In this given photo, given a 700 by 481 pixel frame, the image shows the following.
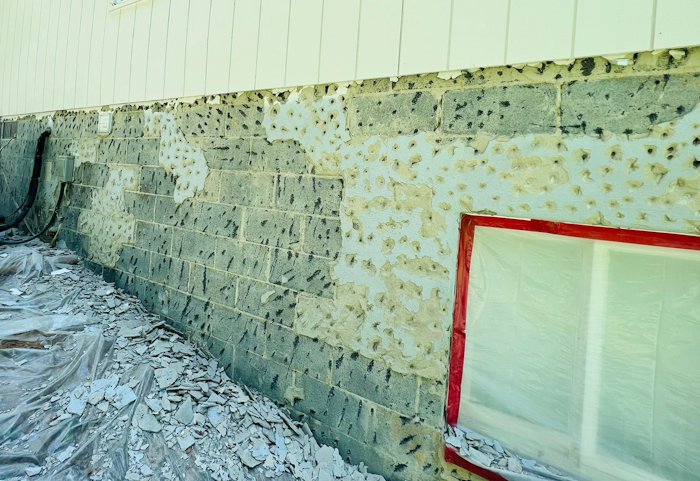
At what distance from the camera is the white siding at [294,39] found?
1.90 metres

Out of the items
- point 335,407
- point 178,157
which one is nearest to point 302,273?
point 335,407

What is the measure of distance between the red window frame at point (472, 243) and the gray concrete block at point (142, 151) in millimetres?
2976

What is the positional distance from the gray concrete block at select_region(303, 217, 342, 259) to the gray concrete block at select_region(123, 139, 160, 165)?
1.99m

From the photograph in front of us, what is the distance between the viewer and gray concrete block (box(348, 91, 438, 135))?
240 cm

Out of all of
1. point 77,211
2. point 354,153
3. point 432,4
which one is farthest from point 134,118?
point 432,4

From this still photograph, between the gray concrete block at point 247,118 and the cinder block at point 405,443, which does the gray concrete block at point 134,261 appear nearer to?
the gray concrete block at point 247,118

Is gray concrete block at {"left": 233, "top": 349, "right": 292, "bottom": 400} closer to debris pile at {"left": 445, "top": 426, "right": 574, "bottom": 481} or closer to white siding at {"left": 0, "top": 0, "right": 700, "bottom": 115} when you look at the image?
debris pile at {"left": 445, "top": 426, "right": 574, "bottom": 481}

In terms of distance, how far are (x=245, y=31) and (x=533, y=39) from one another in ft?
7.02

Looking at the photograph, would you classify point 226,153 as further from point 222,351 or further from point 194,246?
point 222,351

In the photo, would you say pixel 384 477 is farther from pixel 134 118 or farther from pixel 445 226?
pixel 134 118

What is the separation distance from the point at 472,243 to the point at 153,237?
2908 millimetres

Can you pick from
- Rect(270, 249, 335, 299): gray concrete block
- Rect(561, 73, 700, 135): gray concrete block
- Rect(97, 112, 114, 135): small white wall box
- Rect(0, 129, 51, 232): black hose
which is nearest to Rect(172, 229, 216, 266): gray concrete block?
Rect(270, 249, 335, 299): gray concrete block

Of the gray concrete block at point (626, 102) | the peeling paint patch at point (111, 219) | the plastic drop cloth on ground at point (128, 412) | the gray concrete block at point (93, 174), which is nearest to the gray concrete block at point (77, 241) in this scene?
the peeling paint patch at point (111, 219)

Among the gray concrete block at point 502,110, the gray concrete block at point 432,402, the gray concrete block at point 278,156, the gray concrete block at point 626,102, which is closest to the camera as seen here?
the gray concrete block at point 626,102
